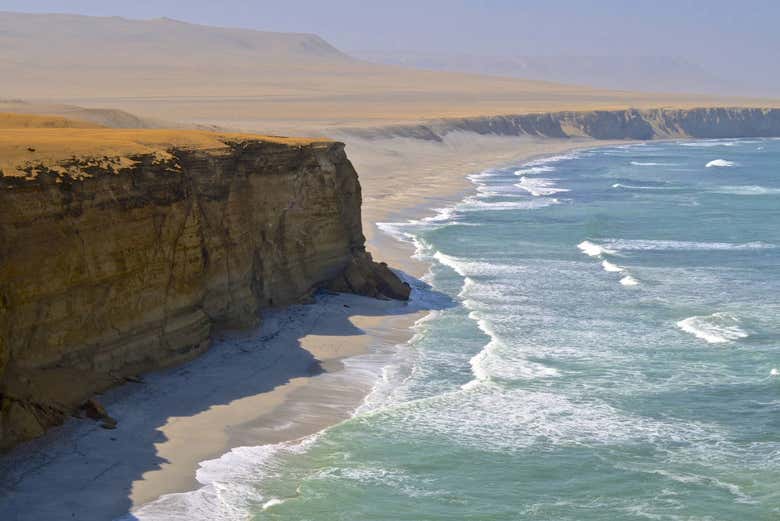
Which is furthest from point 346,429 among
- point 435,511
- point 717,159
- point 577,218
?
point 717,159

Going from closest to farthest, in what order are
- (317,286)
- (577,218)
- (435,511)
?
(435,511) < (317,286) < (577,218)

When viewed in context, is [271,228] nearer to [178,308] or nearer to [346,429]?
[178,308]

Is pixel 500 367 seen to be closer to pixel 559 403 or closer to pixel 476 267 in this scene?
pixel 559 403

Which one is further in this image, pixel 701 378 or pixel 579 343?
pixel 579 343

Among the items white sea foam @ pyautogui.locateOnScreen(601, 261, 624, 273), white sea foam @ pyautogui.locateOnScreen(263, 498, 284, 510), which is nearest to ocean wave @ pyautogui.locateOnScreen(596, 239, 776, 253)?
white sea foam @ pyautogui.locateOnScreen(601, 261, 624, 273)

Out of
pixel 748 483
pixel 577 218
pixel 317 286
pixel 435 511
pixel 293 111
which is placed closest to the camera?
pixel 435 511

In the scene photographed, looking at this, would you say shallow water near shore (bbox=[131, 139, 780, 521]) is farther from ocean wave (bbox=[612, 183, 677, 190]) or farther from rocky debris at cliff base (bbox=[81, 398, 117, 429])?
ocean wave (bbox=[612, 183, 677, 190])
